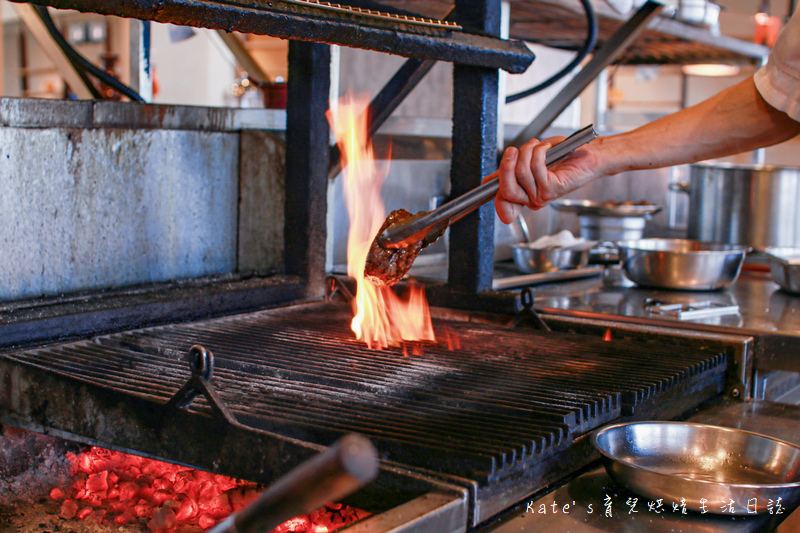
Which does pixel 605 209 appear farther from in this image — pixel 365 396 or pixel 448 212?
pixel 365 396

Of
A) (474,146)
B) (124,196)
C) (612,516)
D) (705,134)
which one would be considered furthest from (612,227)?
(612,516)

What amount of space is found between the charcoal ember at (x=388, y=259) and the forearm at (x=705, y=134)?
45 cm

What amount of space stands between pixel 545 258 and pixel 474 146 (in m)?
0.82

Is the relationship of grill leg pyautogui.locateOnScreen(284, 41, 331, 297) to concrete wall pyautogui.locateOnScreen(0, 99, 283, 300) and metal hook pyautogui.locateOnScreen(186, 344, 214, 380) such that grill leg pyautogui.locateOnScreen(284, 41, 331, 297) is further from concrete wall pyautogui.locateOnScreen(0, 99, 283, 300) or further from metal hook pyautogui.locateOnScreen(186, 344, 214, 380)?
metal hook pyautogui.locateOnScreen(186, 344, 214, 380)

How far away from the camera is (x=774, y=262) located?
2.61 metres

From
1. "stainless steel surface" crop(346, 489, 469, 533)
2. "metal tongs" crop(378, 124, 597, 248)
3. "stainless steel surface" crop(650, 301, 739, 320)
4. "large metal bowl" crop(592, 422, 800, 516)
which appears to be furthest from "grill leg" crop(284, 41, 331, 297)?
"stainless steel surface" crop(346, 489, 469, 533)

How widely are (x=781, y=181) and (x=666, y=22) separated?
0.87 meters

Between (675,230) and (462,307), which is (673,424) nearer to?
(462,307)

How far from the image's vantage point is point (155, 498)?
56.9 inches

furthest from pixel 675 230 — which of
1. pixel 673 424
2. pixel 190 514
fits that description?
pixel 190 514

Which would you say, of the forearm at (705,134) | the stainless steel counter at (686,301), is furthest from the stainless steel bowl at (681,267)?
the forearm at (705,134)

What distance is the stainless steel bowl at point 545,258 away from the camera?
9.21ft

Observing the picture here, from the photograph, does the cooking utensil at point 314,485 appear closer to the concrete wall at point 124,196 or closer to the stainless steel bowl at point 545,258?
the concrete wall at point 124,196

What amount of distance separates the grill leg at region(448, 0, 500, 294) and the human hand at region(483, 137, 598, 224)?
419 mm
